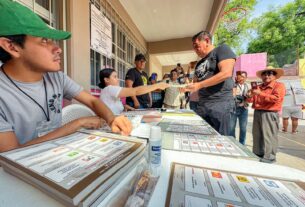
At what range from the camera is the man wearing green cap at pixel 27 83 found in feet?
2.28

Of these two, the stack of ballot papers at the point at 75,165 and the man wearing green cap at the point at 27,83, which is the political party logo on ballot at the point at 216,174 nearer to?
the stack of ballot papers at the point at 75,165

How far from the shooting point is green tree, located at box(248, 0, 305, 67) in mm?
14477

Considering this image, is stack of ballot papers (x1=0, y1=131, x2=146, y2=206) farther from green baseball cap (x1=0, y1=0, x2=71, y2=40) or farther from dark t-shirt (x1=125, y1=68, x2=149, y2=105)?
dark t-shirt (x1=125, y1=68, x2=149, y2=105)

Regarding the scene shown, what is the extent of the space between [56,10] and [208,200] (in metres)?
2.46

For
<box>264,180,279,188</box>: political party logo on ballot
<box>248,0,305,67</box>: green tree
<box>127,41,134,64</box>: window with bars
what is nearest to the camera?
<box>264,180,279,188</box>: political party logo on ballot

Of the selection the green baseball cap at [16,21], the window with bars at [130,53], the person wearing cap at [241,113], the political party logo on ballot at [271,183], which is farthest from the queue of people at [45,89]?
the window with bars at [130,53]

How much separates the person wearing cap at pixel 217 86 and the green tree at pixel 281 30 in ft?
52.5

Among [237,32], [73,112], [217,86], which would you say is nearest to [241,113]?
[217,86]

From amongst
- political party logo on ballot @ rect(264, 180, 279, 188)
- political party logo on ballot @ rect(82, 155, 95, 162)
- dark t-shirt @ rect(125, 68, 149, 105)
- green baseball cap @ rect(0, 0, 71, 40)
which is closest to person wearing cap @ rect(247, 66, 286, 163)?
dark t-shirt @ rect(125, 68, 149, 105)

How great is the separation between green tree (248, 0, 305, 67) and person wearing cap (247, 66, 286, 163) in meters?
14.8

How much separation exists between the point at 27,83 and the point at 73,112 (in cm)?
40

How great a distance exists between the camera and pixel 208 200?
1.22ft

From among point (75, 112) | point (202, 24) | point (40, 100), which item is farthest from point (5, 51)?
point (202, 24)

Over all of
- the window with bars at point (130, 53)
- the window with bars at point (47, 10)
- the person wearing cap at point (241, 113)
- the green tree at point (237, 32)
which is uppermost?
the green tree at point (237, 32)
